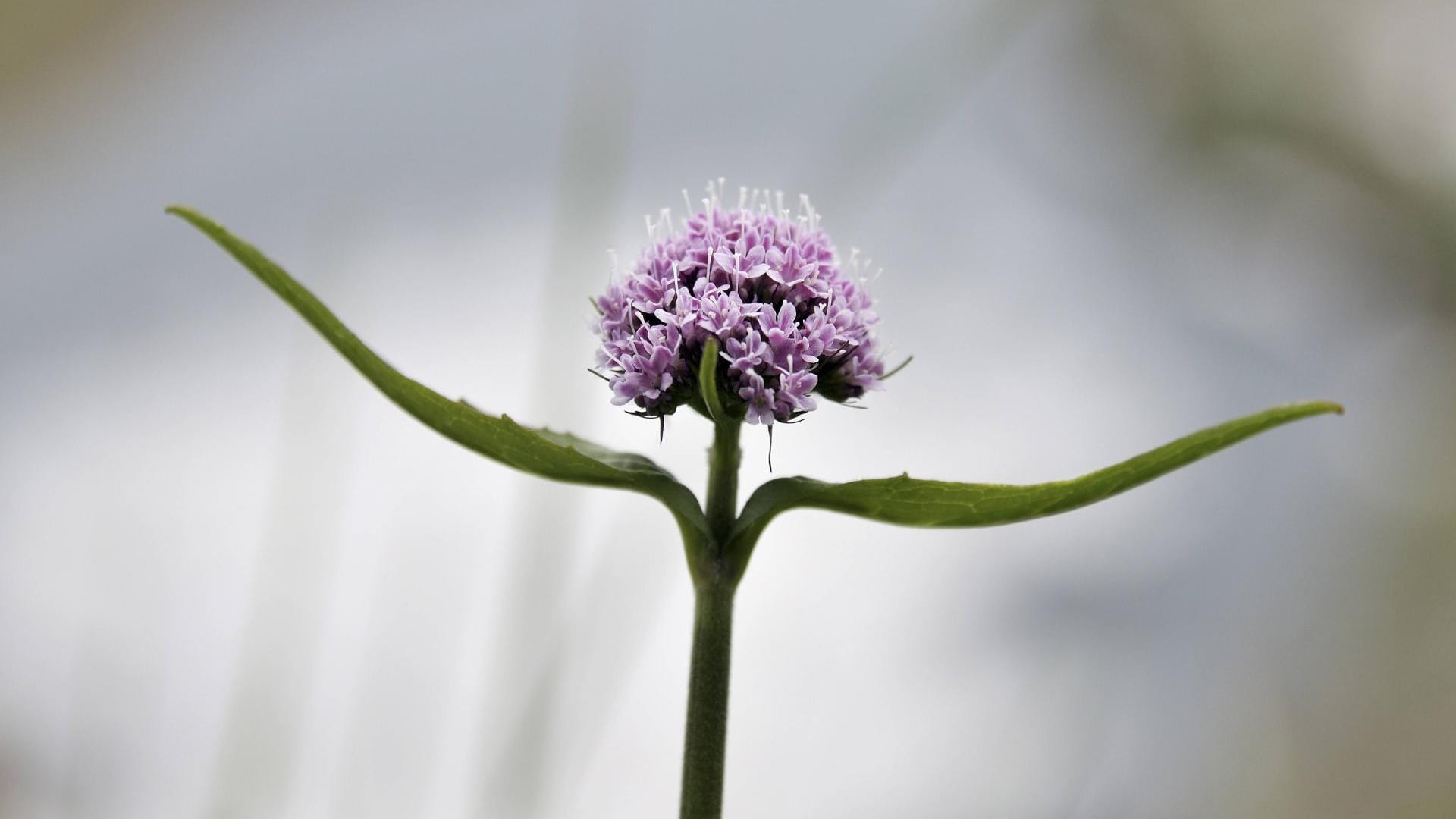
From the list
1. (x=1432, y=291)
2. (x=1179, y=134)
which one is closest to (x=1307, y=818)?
(x=1432, y=291)

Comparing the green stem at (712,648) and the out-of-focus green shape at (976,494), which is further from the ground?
the out-of-focus green shape at (976,494)

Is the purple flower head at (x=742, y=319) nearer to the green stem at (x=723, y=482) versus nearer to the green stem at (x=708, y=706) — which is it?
the green stem at (x=723, y=482)

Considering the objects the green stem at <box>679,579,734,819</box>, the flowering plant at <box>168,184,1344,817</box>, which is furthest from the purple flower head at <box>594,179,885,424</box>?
the green stem at <box>679,579,734,819</box>

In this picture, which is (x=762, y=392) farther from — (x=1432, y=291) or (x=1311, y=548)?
(x=1432, y=291)

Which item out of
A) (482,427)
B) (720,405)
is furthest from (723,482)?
(482,427)

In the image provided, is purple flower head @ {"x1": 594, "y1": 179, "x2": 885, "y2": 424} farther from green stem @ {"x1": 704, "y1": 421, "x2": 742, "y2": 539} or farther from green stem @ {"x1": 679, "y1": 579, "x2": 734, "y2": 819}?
green stem @ {"x1": 679, "y1": 579, "x2": 734, "y2": 819}

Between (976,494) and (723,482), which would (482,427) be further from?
(976,494)

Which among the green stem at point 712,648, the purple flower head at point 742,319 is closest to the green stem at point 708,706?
the green stem at point 712,648
